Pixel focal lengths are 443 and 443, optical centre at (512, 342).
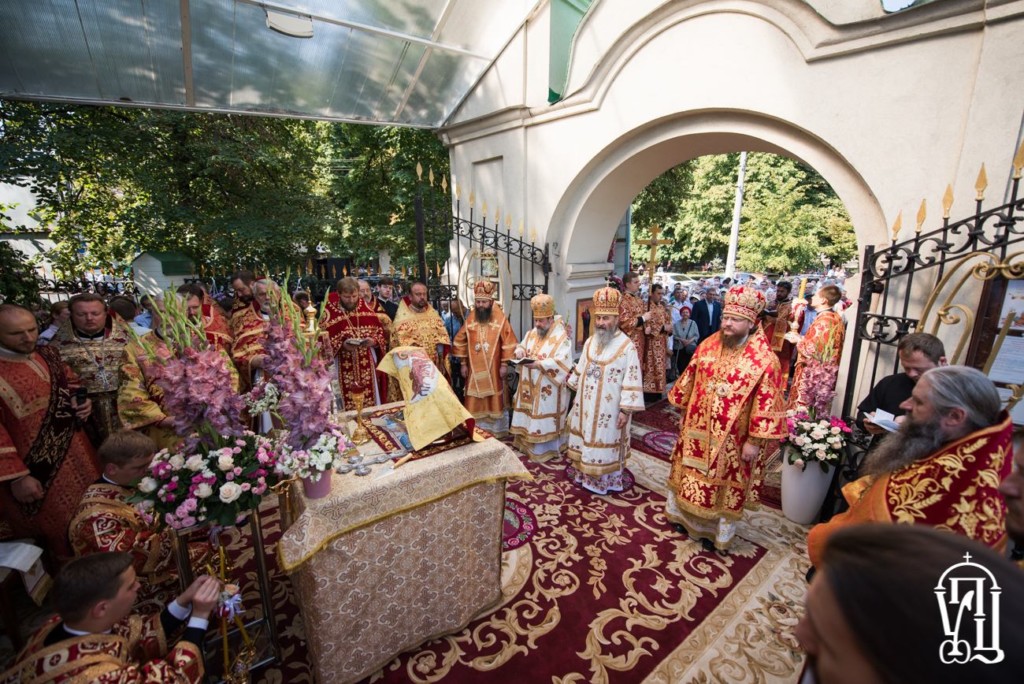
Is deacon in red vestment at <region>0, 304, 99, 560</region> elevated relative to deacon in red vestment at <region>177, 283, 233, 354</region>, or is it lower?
lower

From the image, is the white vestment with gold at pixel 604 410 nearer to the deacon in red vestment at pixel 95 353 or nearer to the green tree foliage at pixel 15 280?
the deacon in red vestment at pixel 95 353

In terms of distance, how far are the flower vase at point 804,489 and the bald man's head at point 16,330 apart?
249 inches

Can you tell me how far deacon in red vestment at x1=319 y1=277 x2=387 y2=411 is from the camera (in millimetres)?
5636

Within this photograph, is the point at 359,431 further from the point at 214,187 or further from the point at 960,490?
the point at 214,187

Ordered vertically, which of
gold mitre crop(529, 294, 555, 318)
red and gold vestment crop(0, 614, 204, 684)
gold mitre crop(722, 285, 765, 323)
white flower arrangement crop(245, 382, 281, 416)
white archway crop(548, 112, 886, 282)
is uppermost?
white archway crop(548, 112, 886, 282)

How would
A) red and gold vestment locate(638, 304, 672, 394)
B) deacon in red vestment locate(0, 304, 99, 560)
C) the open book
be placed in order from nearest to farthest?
deacon in red vestment locate(0, 304, 99, 560) → the open book → red and gold vestment locate(638, 304, 672, 394)

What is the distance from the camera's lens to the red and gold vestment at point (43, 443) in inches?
123

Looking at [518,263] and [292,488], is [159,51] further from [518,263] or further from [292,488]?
[292,488]

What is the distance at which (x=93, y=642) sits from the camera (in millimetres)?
1771

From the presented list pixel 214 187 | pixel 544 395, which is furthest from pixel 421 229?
pixel 214 187

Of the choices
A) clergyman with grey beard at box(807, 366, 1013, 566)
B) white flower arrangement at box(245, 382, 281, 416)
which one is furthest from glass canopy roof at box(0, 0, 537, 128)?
clergyman with grey beard at box(807, 366, 1013, 566)

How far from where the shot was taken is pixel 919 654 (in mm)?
693

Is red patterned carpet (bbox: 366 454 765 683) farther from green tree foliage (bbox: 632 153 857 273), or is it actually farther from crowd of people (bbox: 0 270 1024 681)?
green tree foliage (bbox: 632 153 857 273)

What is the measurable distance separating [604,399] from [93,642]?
13.3 ft
